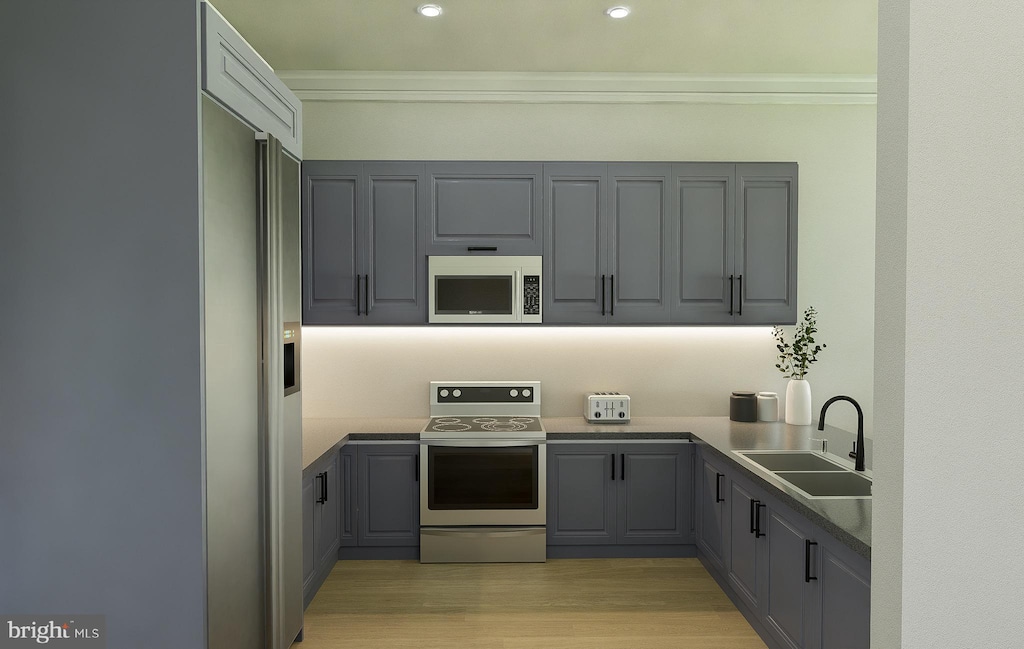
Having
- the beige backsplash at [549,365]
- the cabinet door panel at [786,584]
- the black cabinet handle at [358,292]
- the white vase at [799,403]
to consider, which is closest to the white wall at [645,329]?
the beige backsplash at [549,365]

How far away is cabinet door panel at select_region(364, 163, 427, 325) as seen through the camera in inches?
145

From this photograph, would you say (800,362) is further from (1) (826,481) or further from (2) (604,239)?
(2) (604,239)

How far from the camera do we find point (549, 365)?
4.12 metres

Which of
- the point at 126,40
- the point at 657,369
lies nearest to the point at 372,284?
the point at 657,369

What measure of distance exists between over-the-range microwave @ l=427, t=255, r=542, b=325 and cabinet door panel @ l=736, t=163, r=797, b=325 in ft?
3.92

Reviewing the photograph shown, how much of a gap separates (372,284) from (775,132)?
103 inches

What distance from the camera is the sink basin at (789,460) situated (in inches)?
115

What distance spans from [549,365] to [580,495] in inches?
33.3

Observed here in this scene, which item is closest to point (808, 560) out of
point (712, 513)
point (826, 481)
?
point (826, 481)

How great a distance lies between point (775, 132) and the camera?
13.3 ft

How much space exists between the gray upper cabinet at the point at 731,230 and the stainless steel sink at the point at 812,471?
945 mm

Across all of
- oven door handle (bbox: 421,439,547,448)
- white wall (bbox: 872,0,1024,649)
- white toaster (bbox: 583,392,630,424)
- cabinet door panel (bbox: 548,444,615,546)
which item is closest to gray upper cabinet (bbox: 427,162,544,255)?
white toaster (bbox: 583,392,630,424)

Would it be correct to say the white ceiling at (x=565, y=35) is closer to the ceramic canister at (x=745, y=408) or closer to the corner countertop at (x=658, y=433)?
the ceramic canister at (x=745, y=408)

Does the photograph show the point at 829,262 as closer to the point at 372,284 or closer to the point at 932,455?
the point at 372,284
